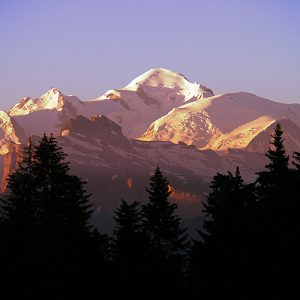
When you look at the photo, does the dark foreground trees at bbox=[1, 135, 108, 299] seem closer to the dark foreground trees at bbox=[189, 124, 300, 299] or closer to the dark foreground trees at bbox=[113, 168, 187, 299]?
the dark foreground trees at bbox=[113, 168, 187, 299]

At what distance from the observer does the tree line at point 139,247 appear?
1742 inches

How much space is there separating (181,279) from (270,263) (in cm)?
1258

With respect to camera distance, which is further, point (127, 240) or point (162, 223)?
point (162, 223)

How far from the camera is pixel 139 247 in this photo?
2019 inches

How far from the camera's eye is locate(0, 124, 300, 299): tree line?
145 feet

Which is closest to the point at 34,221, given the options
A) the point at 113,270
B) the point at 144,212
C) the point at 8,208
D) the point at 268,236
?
the point at 8,208

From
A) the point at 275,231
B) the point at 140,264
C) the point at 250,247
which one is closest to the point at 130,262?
the point at 140,264

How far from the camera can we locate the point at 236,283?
4434 centimetres

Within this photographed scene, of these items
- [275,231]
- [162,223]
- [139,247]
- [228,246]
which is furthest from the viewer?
[162,223]

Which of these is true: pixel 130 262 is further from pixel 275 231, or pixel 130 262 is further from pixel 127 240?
pixel 275 231

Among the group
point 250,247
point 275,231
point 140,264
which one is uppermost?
point 275,231

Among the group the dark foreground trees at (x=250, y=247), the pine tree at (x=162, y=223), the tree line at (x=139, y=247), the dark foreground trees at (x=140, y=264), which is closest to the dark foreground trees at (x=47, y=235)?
the tree line at (x=139, y=247)

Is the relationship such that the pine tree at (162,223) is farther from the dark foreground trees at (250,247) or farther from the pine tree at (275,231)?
the pine tree at (275,231)

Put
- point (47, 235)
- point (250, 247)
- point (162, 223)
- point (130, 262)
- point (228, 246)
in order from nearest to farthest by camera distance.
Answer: point (250, 247), point (228, 246), point (47, 235), point (130, 262), point (162, 223)
